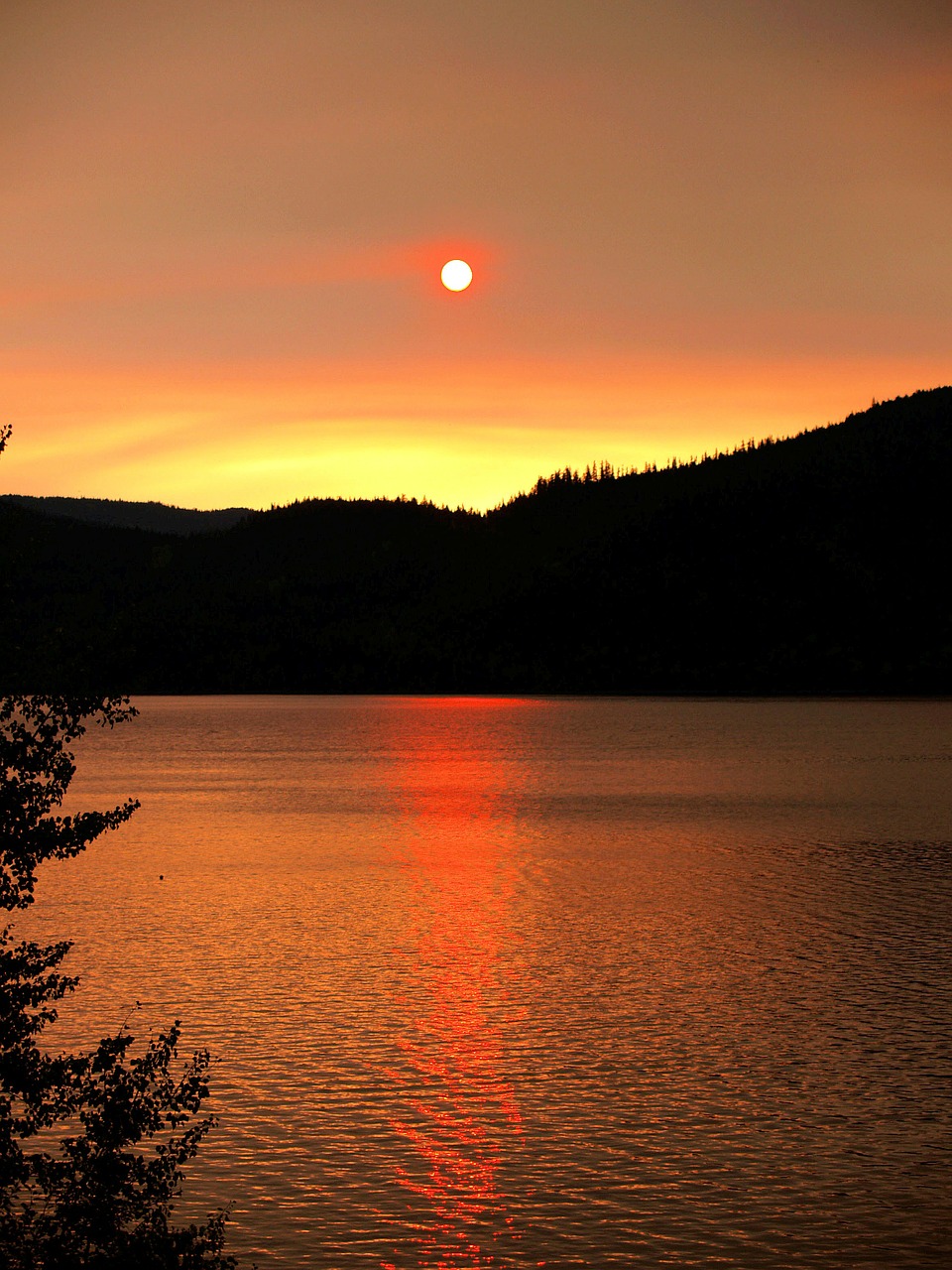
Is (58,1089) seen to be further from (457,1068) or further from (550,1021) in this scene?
(550,1021)

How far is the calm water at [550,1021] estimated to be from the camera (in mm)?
11883

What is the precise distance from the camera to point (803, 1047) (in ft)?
55.6

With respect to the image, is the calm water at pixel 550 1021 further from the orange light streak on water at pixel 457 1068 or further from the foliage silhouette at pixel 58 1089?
the foliage silhouette at pixel 58 1089

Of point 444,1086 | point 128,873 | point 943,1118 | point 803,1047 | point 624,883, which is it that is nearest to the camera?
point 943,1118

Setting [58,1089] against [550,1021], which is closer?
[58,1089]

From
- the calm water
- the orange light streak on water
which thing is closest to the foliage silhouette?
the calm water

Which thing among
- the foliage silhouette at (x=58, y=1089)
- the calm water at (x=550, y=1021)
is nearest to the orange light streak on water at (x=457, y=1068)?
the calm water at (x=550, y=1021)

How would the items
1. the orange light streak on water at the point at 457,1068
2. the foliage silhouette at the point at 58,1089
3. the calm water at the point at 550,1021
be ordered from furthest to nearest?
1. the calm water at the point at 550,1021
2. the orange light streak on water at the point at 457,1068
3. the foliage silhouette at the point at 58,1089

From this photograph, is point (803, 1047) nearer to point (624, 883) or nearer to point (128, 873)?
point (624, 883)

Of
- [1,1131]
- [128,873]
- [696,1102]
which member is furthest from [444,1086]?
[128,873]

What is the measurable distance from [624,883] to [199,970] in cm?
1191

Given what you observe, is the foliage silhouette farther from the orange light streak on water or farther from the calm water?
the orange light streak on water

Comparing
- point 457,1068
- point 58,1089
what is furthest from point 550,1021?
point 58,1089

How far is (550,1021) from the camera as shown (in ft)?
60.9
